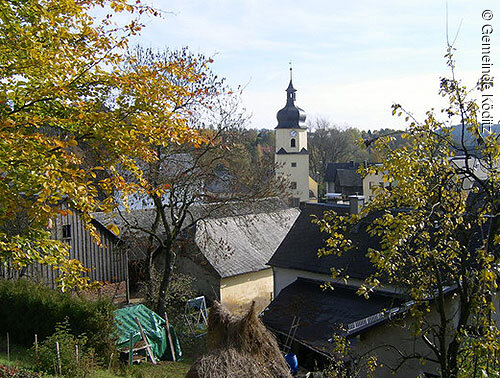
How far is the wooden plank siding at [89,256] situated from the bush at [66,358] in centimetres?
804

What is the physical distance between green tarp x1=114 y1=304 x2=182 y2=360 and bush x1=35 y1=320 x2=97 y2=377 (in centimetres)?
227

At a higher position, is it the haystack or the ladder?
the haystack

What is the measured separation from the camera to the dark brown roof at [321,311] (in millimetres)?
14312

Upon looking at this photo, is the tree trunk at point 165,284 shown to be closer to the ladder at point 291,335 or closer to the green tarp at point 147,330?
the green tarp at point 147,330

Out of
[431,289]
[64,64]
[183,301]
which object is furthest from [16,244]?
[183,301]

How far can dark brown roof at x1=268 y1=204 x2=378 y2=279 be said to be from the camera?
1844cm

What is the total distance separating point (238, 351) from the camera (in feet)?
28.8

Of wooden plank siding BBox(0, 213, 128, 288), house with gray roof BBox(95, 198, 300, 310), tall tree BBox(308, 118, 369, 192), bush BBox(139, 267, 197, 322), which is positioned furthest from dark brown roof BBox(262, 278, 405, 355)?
tall tree BBox(308, 118, 369, 192)

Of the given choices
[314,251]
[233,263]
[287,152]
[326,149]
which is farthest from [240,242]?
[326,149]

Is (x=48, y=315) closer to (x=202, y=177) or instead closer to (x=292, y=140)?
(x=202, y=177)

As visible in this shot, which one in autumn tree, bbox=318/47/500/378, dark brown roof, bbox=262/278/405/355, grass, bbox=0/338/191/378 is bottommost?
grass, bbox=0/338/191/378

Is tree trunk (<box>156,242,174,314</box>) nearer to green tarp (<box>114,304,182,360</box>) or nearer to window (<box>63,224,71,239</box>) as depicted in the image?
green tarp (<box>114,304,182,360</box>)

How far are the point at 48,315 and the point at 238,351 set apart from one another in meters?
8.54

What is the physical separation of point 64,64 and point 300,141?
49811 millimetres
